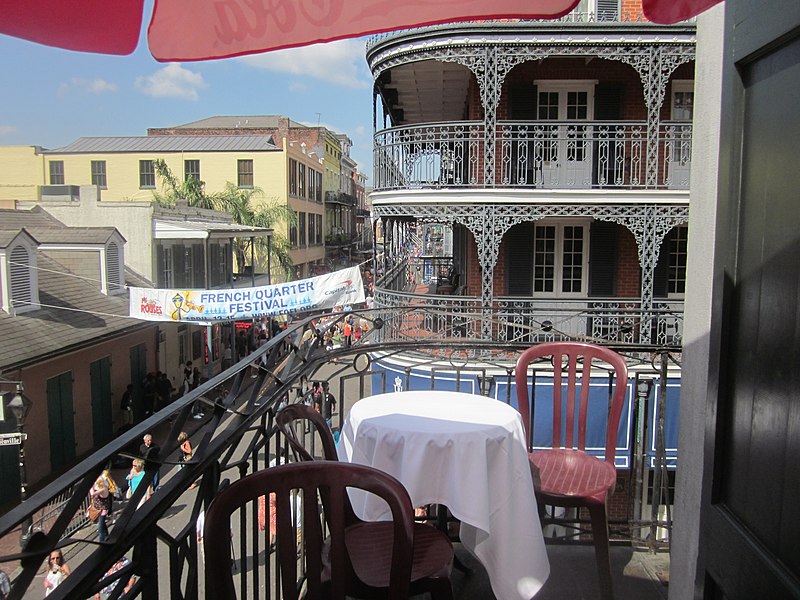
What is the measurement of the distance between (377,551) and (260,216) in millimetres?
35386

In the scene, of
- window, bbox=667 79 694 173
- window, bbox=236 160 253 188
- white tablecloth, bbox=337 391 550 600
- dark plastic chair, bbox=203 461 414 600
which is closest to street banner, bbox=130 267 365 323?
window, bbox=667 79 694 173

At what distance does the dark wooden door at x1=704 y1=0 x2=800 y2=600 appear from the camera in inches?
48.7

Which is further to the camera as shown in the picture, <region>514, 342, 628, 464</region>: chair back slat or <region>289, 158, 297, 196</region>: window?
<region>289, 158, 297, 196</region>: window

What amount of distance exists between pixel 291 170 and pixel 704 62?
38.5m

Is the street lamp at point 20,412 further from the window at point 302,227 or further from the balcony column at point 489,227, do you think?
the window at point 302,227

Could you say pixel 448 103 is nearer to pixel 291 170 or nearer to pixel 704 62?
pixel 704 62

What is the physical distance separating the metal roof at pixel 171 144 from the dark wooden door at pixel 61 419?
2484cm

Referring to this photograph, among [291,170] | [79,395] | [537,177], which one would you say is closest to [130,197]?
[291,170]

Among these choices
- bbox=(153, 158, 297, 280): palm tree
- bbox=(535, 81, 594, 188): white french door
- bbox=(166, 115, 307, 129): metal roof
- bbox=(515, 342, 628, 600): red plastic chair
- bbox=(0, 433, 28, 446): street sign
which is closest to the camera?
bbox=(515, 342, 628, 600): red plastic chair

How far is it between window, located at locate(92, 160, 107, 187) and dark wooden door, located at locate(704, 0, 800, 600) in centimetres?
4034

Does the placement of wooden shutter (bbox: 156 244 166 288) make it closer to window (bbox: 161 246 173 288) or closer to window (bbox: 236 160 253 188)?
window (bbox: 161 246 173 288)

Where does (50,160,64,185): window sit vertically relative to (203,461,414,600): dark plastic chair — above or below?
above

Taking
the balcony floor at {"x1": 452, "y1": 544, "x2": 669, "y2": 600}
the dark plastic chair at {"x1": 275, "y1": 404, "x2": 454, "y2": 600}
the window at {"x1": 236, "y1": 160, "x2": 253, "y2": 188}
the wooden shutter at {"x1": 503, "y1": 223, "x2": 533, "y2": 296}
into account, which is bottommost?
the balcony floor at {"x1": 452, "y1": 544, "x2": 669, "y2": 600}

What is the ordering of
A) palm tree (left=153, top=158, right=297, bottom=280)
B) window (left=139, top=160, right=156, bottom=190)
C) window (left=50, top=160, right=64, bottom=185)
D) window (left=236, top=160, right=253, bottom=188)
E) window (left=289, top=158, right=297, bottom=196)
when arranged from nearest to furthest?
palm tree (left=153, top=158, right=297, bottom=280), window (left=50, top=160, right=64, bottom=185), window (left=139, top=160, right=156, bottom=190), window (left=236, top=160, right=253, bottom=188), window (left=289, top=158, right=297, bottom=196)
